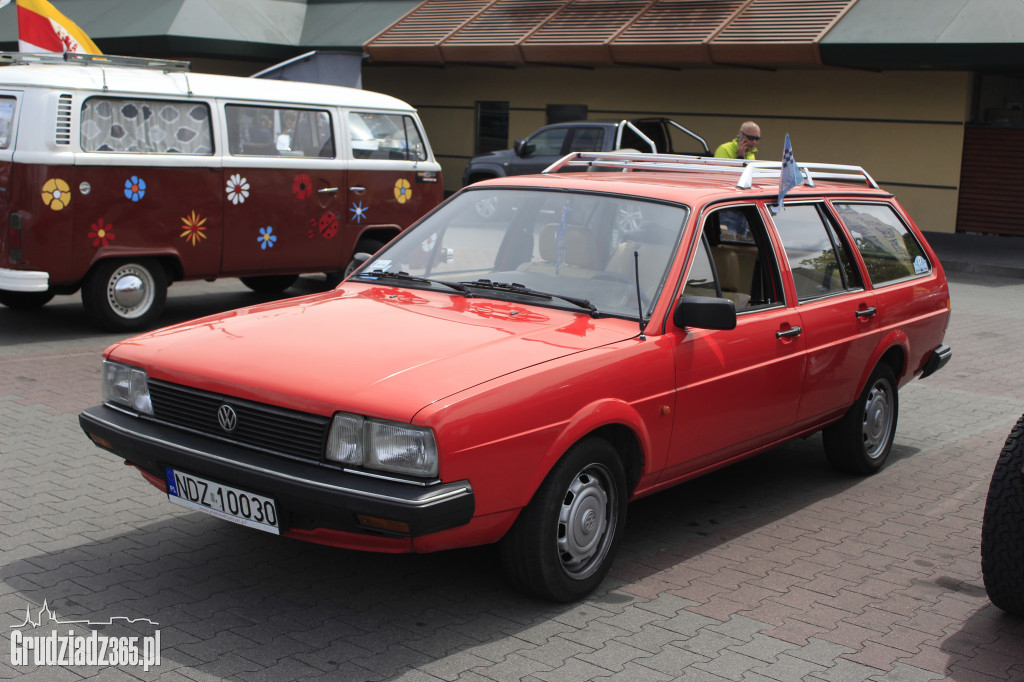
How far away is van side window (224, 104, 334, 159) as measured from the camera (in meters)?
10.5

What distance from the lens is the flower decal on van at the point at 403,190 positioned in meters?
12.1

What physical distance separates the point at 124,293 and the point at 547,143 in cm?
1026

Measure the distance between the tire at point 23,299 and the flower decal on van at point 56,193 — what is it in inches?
68.4

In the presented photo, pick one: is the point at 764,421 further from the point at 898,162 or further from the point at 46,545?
the point at 898,162

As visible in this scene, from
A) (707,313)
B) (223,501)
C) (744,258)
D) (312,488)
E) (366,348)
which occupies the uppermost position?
(744,258)

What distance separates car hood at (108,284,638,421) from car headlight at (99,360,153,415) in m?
0.05

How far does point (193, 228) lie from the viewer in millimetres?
10227

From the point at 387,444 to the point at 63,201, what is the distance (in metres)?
6.68

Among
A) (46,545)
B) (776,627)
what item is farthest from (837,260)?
(46,545)

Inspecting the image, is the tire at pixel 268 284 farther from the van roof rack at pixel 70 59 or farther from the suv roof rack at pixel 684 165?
the suv roof rack at pixel 684 165

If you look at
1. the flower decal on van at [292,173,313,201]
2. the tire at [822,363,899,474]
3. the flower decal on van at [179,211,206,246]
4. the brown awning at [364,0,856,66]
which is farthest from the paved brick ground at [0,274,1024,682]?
the brown awning at [364,0,856,66]

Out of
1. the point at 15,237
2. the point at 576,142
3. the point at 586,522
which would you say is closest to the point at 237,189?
the point at 15,237

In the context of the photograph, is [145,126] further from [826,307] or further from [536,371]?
[536,371]

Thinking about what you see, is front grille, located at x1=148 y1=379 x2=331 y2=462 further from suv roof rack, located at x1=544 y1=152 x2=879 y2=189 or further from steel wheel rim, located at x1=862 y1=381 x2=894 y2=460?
steel wheel rim, located at x1=862 y1=381 x2=894 y2=460
